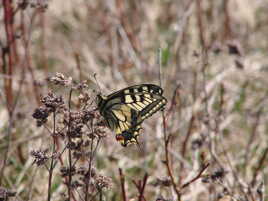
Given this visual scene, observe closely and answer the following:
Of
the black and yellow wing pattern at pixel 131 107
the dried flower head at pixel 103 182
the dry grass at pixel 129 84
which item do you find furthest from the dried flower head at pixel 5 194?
the black and yellow wing pattern at pixel 131 107

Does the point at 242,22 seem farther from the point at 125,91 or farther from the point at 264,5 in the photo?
the point at 125,91

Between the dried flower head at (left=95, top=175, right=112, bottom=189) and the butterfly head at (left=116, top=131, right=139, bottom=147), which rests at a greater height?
the butterfly head at (left=116, top=131, right=139, bottom=147)

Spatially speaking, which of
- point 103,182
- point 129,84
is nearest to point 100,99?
point 103,182

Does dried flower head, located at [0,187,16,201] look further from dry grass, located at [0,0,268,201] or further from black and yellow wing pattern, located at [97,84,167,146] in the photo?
black and yellow wing pattern, located at [97,84,167,146]

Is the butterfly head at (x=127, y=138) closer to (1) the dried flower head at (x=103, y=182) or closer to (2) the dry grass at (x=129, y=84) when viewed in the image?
(2) the dry grass at (x=129, y=84)

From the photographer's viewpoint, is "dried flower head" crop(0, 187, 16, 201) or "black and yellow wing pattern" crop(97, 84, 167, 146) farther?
"black and yellow wing pattern" crop(97, 84, 167, 146)

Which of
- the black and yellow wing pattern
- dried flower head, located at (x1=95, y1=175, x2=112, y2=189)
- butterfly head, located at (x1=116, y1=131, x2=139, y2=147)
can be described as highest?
the black and yellow wing pattern

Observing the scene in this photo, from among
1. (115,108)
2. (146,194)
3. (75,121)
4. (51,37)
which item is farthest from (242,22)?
(75,121)

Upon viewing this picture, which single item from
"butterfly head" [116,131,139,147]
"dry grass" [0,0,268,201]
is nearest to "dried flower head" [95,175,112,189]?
"dry grass" [0,0,268,201]
